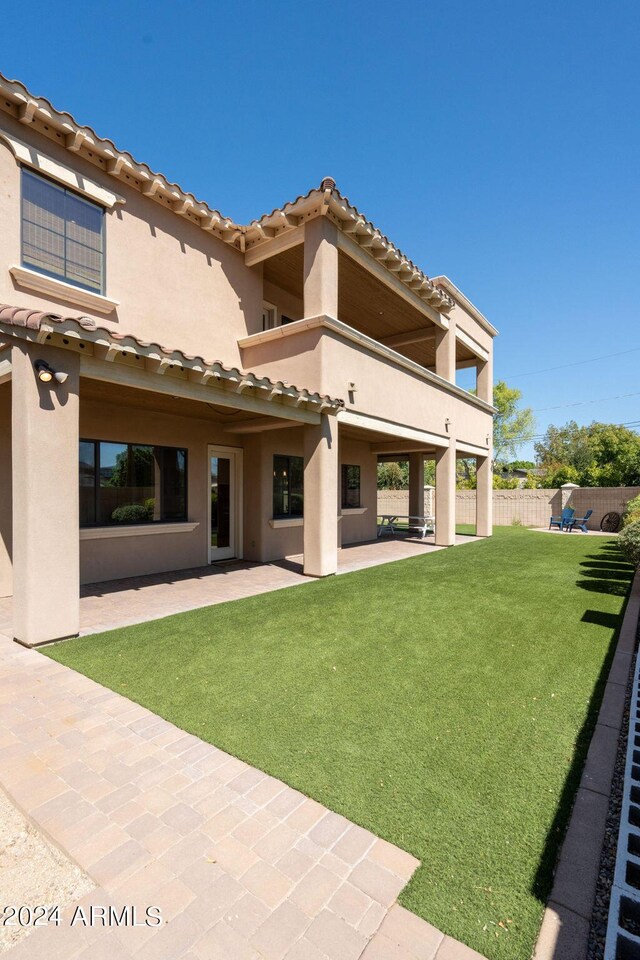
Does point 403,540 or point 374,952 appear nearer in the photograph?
point 374,952

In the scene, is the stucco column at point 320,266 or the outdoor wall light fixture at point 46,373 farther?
the stucco column at point 320,266

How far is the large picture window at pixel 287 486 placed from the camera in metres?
12.6

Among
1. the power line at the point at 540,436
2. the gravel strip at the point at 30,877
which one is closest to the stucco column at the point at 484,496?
the gravel strip at the point at 30,877

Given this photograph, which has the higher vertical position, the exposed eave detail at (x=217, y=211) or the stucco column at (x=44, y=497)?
the exposed eave detail at (x=217, y=211)

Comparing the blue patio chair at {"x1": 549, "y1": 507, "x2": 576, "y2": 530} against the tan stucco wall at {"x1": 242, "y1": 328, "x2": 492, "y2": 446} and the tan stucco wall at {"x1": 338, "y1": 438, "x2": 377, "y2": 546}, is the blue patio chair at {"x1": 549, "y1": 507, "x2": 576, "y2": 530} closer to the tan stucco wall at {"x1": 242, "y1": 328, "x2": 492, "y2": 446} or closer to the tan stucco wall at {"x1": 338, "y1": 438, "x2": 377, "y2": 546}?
the tan stucco wall at {"x1": 338, "y1": 438, "x2": 377, "y2": 546}

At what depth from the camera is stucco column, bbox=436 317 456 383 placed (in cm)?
1578

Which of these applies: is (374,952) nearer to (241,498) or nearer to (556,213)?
(241,498)

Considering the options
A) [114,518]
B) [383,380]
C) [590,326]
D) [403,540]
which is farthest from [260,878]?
[590,326]

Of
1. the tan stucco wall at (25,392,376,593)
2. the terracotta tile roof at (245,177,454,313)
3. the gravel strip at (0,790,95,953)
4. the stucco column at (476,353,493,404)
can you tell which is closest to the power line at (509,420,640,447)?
the stucco column at (476,353,493,404)

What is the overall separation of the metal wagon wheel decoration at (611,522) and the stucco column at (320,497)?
17803mm

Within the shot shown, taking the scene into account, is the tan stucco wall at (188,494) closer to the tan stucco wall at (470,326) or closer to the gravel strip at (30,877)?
the gravel strip at (30,877)

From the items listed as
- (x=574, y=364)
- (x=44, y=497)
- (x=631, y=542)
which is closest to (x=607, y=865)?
(x=44, y=497)

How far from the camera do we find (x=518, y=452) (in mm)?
50844

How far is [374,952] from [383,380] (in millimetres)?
11285
